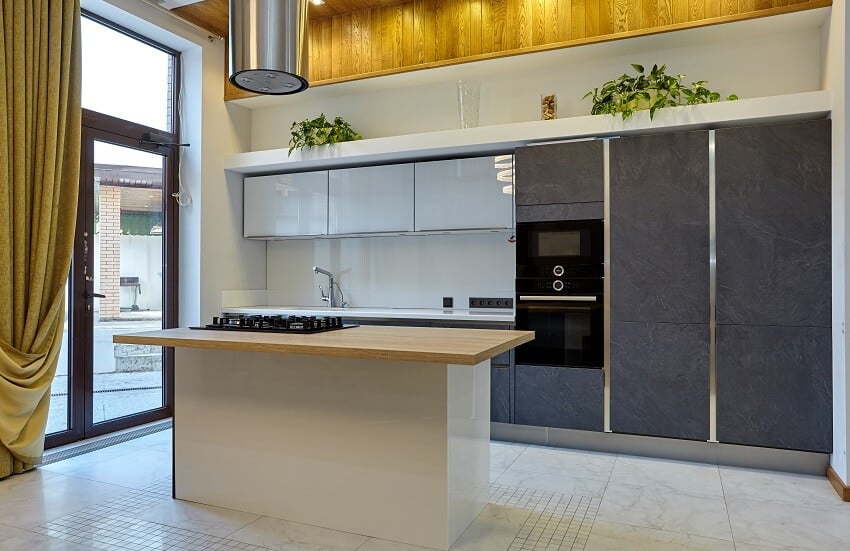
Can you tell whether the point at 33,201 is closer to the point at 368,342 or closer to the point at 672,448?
the point at 368,342

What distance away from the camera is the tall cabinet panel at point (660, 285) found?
345 centimetres

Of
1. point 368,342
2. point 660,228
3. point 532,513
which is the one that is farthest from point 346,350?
point 660,228

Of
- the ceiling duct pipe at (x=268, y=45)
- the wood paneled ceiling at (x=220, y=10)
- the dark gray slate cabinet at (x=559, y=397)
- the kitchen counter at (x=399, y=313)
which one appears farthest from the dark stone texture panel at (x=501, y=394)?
the wood paneled ceiling at (x=220, y=10)

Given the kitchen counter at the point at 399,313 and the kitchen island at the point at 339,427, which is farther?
the kitchen counter at the point at 399,313

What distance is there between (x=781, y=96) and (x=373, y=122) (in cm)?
278

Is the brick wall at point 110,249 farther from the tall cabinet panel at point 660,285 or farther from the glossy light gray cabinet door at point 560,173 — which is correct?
the tall cabinet panel at point 660,285

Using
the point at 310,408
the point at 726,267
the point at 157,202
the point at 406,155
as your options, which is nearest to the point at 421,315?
the point at 406,155

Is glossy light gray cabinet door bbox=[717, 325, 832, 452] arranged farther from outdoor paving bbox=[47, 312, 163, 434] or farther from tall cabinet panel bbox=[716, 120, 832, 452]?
outdoor paving bbox=[47, 312, 163, 434]

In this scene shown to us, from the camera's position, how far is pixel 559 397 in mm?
3742

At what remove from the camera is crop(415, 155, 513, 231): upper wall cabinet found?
4.07 metres

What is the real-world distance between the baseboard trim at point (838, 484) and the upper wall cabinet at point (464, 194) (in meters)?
2.26

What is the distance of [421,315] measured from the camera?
4.01 meters

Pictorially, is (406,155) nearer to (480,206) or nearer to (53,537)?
(480,206)

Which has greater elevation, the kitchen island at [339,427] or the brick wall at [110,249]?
the brick wall at [110,249]
